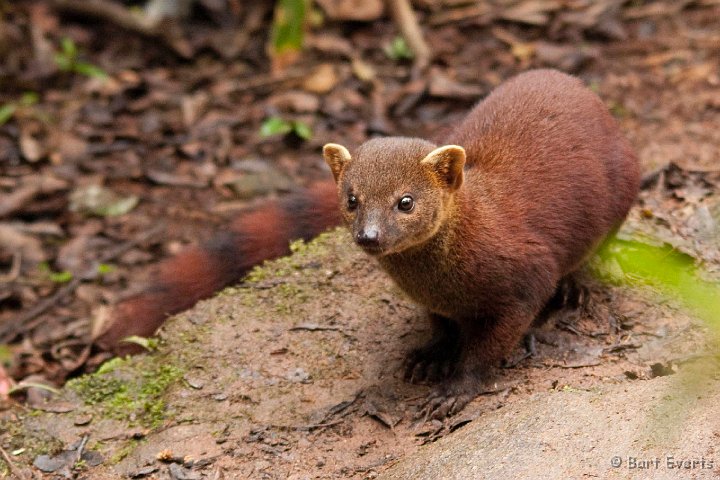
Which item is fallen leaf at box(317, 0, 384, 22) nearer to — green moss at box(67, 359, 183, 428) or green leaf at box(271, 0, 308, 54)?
green leaf at box(271, 0, 308, 54)

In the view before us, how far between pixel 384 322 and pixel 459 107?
14.6 ft

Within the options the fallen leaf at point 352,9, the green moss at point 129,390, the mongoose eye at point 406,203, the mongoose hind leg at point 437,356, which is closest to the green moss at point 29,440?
the green moss at point 129,390

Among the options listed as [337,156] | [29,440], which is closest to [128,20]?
[337,156]

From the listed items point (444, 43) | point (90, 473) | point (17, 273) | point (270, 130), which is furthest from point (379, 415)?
point (444, 43)

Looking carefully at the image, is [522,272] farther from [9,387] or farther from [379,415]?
[9,387]

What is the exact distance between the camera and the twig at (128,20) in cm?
992

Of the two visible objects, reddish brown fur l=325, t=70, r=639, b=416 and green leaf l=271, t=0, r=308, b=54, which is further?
green leaf l=271, t=0, r=308, b=54

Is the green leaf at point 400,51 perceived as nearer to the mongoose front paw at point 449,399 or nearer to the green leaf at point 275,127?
the green leaf at point 275,127

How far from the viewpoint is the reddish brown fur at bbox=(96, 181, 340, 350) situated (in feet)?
19.3

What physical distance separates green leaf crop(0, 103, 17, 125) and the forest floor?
5 centimetres

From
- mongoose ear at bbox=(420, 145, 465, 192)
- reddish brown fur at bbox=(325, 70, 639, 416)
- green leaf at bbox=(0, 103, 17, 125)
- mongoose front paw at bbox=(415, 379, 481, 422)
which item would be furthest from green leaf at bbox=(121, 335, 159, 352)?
green leaf at bbox=(0, 103, 17, 125)

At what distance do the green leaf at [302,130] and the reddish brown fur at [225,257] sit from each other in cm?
279

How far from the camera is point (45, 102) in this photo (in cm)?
943

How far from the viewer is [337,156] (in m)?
4.73
